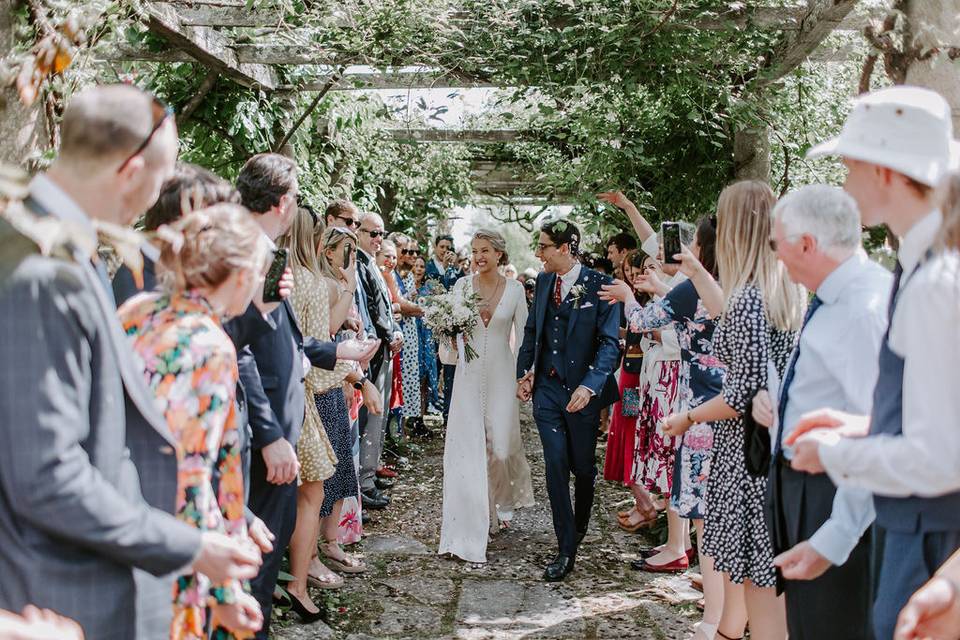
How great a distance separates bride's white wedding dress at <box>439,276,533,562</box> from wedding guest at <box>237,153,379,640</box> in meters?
2.37

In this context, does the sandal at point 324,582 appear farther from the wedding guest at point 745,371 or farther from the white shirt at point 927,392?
the white shirt at point 927,392

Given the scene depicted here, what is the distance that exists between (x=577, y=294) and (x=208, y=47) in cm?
332

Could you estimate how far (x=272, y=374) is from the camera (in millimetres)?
3291

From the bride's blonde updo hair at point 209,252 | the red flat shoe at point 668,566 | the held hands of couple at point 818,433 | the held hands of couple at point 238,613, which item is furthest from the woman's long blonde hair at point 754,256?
the red flat shoe at point 668,566

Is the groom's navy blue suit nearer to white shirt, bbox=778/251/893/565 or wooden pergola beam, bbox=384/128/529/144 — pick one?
white shirt, bbox=778/251/893/565

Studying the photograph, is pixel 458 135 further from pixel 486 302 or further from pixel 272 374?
pixel 272 374

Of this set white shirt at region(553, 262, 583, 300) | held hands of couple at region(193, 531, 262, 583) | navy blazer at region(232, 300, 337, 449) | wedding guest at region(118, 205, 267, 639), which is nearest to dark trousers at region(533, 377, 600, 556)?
white shirt at region(553, 262, 583, 300)

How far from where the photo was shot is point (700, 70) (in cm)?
603

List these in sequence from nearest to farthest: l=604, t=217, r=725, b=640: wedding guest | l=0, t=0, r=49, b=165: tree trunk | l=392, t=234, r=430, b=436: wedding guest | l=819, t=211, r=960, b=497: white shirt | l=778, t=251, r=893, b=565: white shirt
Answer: l=819, t=211, r=960, b=497: white shirt < l=778, t=251, r=893, b=565: white shirt < l=0, t=0, r=49, b=165: tree trunk < l=604, t=217, r=725, b=640: wedding guest < l=392, t=234, r=430, b=436: wedding guest

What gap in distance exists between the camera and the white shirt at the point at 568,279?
5.55 m

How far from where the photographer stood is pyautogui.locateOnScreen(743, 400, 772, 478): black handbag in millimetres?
3100

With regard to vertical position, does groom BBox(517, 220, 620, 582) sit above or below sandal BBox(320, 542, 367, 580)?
above

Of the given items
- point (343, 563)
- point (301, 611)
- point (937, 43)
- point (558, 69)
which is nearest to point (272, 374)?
point (301, 611)

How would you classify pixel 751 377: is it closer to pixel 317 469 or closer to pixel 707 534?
pixel 707 534
